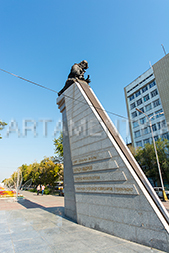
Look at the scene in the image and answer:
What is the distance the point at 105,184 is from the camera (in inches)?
255

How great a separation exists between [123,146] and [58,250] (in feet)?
13.2

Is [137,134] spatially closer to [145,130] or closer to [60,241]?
[145,130]

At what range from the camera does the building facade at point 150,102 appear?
131 feet

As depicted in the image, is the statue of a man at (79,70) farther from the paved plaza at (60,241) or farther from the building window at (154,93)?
the building window at (154,93)

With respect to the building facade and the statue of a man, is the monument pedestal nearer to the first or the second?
the statue of a man

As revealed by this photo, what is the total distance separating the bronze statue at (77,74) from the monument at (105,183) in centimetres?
29

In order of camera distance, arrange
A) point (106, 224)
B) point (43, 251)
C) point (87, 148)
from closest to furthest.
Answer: point (43, 251), point (106, 224), point (87, 148)

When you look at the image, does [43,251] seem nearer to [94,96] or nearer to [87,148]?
[87,148]

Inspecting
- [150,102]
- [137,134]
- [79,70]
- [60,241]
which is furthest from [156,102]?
[60,241]

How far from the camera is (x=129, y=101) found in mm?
51594

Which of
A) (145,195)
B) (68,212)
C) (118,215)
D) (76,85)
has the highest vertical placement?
(76,85)

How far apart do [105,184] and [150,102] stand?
139ft

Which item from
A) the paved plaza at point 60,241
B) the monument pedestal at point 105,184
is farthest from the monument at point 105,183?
the paved plaza at point 60,241

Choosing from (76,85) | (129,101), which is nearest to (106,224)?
(76,85)
